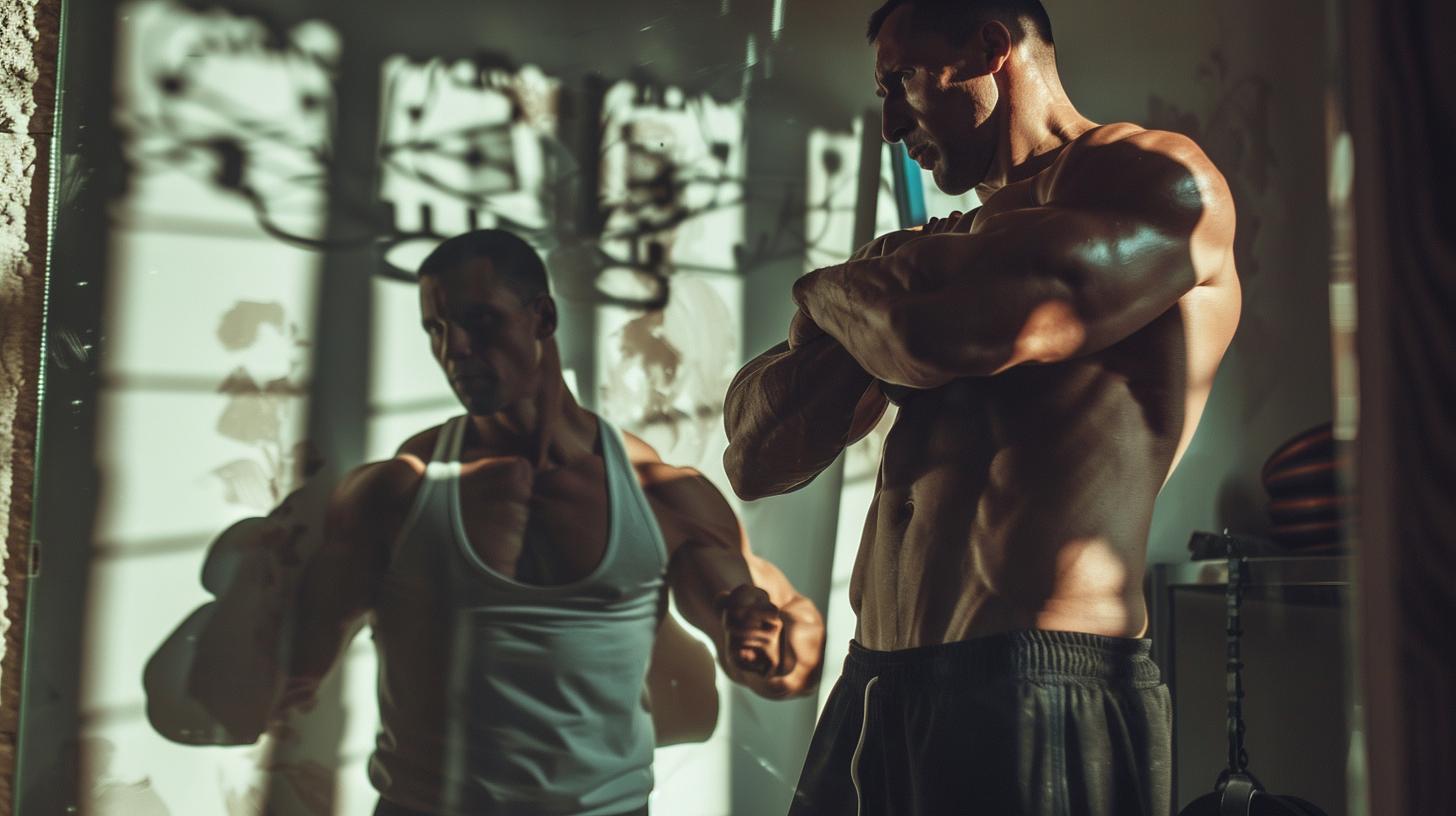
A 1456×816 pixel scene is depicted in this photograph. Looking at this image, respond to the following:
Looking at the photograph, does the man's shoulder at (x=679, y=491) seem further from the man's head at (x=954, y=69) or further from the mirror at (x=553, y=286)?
the man's head at (x=954, y=69)

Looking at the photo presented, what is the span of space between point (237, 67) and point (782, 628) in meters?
0.97

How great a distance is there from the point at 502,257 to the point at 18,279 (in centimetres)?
55

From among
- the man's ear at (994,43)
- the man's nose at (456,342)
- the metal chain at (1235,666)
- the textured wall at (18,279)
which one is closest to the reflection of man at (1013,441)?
the man's ear at (994,43)

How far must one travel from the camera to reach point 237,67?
1438 mm

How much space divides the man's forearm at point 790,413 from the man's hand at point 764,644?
492mm

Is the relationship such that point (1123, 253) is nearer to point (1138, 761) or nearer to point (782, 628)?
point (1138, 761)

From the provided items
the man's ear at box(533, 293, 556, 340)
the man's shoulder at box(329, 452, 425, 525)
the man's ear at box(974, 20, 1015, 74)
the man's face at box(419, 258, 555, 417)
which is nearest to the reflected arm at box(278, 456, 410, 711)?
the man's shoulder at box(329, 452, 425, 525)

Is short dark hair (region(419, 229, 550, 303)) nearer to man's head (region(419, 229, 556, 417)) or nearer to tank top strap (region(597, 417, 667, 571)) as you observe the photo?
man's head (region(419, 229, 556, 417))

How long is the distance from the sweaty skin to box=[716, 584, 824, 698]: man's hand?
53 centimetres

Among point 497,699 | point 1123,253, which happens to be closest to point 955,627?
point 1123,253

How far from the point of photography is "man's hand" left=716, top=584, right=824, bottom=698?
5.04 feet

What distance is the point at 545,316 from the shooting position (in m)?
1.53

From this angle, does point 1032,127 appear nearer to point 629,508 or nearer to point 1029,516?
point 1029,516

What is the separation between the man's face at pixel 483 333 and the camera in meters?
1.49
